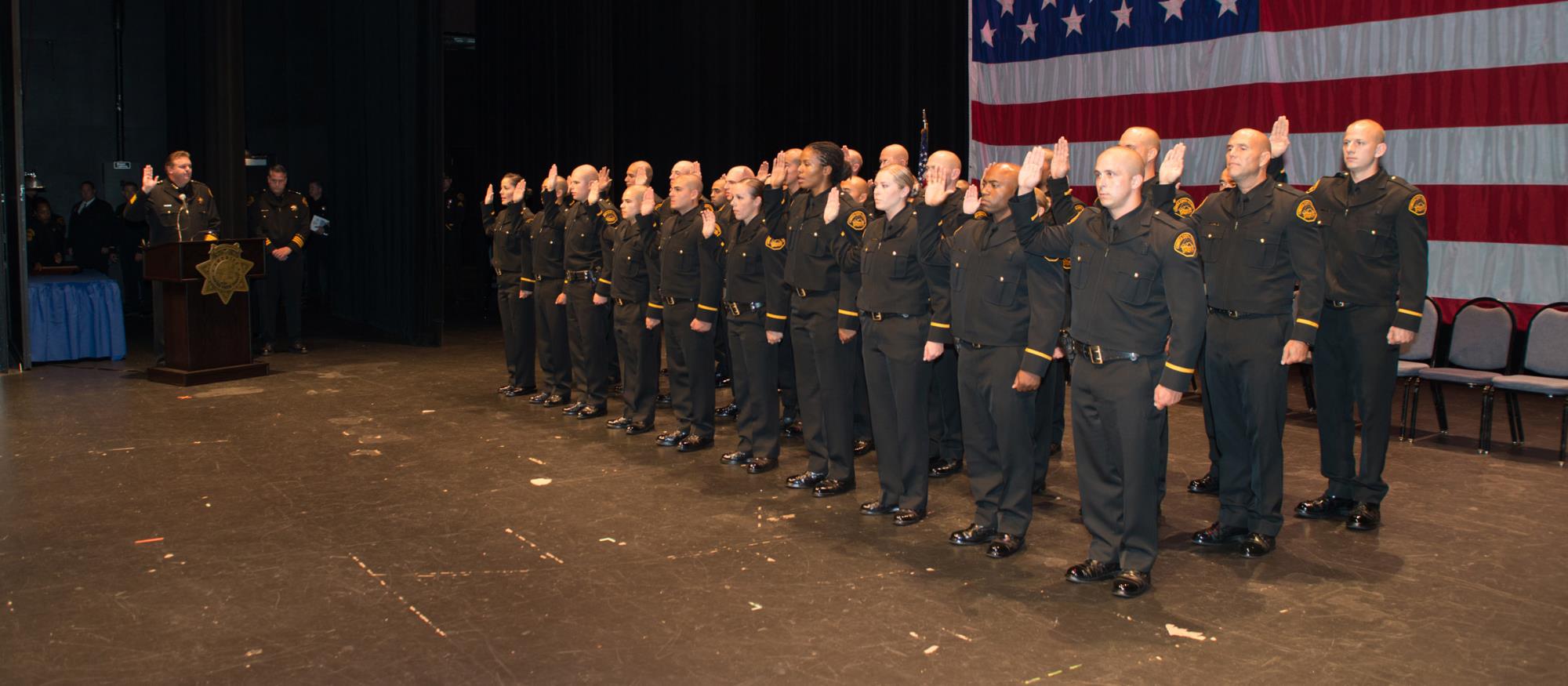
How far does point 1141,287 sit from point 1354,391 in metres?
1.61

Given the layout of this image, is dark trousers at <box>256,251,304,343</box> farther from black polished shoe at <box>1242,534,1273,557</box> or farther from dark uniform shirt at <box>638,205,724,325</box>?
black polished shoe at <box>1242,534,1273,557</box>

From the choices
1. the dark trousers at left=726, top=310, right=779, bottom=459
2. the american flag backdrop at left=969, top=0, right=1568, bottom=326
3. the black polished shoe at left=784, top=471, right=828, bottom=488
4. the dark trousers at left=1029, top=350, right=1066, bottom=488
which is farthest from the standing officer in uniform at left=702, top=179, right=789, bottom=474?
the american flag backdrop at left=969, top=0, right=1568, bottom=326

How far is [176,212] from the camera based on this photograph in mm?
8945

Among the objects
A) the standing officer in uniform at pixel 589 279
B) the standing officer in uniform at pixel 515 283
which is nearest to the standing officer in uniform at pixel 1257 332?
the standing officer in uniform at pixel 589 279

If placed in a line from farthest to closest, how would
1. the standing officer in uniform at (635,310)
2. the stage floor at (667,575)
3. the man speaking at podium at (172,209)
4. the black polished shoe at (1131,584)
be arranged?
the man speaking at podium at (172,209) < the standing officer in uniform at (635,310) < the black polished shoe at (1131,584) < the stage floor at (667,575)

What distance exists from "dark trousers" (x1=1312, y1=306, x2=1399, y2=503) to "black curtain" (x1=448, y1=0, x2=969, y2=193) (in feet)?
18.6

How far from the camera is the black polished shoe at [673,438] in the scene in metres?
6.46

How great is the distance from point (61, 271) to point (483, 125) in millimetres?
5167

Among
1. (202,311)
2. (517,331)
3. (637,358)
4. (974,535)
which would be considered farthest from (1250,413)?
(202,311)

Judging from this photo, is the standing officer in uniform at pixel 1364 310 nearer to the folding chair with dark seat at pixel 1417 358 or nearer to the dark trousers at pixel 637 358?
the folding chair with dark seat at pixel 1417 358

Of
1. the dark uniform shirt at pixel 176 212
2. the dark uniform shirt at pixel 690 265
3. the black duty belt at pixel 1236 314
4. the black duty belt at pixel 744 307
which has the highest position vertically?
the dark uniform shirt at pixel 176 212

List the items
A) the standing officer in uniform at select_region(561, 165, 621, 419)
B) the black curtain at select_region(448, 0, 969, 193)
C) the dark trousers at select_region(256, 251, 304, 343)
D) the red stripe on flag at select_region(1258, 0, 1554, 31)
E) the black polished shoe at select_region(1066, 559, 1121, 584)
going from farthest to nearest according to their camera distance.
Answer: the black curtain at select_region(448, 0, 969, 193) → the dark trousers at select_region(256, 251, 304, 343) → the red stripe on flag at select_region(1258, 0, 1554, 31) → the standing officer in uniform at select_region(561, 165, 621, 419) → the black polished shoe at select_region(1066, 559, 1121, 584)

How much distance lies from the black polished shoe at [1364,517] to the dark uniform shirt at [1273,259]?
0.75 m

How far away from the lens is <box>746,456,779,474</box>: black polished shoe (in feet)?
19.2
